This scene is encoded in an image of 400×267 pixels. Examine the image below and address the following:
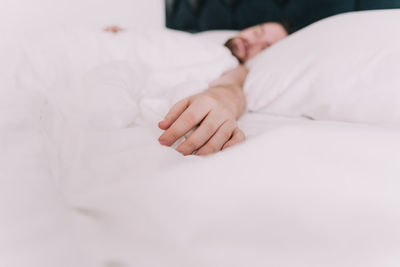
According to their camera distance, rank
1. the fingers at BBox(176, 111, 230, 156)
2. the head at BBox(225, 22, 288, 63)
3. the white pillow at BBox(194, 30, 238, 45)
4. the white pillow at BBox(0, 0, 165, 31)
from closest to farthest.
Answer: the fingers at BBox(176, 111, 230, 156) < the head at BBox(225, 22, 288, 63) < the white pillow at BBox(194, 30, 238, 45) < the white pillow at BBox(0, 0, 165, 31)

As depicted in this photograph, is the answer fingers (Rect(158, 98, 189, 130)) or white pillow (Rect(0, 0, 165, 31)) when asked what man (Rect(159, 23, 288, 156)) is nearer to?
fingers (Rect(158, 98, 189, 130))

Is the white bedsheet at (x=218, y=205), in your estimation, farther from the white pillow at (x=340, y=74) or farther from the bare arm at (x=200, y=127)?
the white pillow at (x=340, y=74)

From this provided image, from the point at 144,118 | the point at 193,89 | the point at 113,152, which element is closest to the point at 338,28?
the point at 193,89

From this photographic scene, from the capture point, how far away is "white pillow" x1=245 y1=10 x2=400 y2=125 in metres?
0.60

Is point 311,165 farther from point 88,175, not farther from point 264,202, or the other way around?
point 88,175

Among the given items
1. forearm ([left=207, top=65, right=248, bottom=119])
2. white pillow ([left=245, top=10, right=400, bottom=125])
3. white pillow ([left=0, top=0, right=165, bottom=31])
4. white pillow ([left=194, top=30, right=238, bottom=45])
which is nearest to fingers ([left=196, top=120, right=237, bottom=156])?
forearm ([left=207, top=65, right=248, bottom=119])

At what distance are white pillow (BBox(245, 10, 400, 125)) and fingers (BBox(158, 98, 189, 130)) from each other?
373 millimetres

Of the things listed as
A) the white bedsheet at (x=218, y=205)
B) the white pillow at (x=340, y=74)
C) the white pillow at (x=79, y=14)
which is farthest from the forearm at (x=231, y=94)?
the white pillow at (x=79, y=14)

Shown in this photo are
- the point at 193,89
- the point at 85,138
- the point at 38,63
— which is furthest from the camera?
the point at 38,63

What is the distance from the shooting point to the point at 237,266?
24 cm

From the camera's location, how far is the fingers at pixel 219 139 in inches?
18.2

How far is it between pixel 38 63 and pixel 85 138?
2.27ft

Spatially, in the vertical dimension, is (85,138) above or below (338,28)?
below

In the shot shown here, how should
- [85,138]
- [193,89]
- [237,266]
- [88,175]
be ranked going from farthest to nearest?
[193,89], [85,138], [88,175], [237,266]
